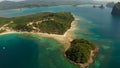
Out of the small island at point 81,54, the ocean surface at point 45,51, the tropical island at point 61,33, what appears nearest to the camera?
the ocean surface at point 45,51

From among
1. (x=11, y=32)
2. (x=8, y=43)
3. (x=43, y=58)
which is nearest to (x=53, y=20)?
(x=11, y=32)

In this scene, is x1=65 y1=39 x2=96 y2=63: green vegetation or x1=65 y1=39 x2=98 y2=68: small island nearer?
x1=65 y1=39 x2=98 y2=68: small island

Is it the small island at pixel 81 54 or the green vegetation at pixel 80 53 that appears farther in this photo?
the green vegetation at pixel 80 53

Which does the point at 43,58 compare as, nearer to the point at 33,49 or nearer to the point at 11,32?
the point at 33,49

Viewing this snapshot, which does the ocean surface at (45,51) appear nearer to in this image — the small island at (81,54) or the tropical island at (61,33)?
the small island at (81,54)

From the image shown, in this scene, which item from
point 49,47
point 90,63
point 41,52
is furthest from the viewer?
point 49,47

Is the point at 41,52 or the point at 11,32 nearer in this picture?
the point at 41,52

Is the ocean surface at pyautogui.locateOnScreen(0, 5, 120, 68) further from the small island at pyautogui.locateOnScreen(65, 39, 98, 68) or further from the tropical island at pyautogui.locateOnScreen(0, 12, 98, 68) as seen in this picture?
the tropical island at pyautogui.locateOnScreen(0, 12, 98, 68)

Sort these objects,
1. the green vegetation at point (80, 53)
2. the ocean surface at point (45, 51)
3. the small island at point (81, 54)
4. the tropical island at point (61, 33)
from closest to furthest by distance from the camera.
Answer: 1. the ocean surface at point (45, 51)
2. the small island at point (81, 54)
3. the green vegetation at point (80, 53)
4. the tropical island at point (61, 33)

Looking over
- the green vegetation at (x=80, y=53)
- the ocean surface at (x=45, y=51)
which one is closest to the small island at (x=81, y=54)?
the green vegetation at (x=80, y=53)

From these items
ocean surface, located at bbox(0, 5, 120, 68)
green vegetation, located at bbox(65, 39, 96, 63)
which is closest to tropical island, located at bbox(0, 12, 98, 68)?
green vegetation, located at bbox(65, 39, 96, 63)

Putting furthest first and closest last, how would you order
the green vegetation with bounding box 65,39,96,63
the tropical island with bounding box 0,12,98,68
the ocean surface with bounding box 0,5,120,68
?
1. the tropical island with bounding box 0,12,98,68
2. the green vegetation with bounding box 65,39,96,63
3. the ocean surface with bounding box 0,5,120,68
